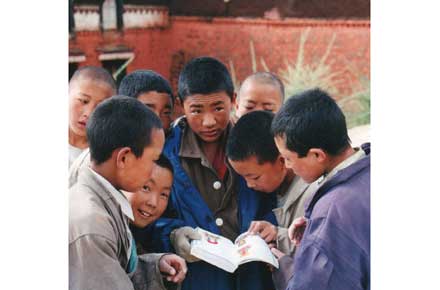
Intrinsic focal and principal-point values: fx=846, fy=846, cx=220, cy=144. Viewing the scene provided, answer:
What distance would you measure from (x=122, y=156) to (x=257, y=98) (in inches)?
23.0

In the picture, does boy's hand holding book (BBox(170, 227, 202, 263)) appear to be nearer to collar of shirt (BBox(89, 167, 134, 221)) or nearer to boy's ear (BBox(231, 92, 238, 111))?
collar of shirt (BBox(89, 167, 134, 221))

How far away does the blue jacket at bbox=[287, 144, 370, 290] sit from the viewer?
2980 mm

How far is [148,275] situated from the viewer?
10.9 feet

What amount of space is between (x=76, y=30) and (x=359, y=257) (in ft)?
4.81

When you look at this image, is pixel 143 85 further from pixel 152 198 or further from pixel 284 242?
pixel 284 242

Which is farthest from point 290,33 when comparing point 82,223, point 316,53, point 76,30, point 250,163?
point 82,223

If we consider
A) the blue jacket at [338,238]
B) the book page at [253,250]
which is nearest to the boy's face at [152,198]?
the book page at [253,250]

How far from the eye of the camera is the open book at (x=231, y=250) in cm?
325

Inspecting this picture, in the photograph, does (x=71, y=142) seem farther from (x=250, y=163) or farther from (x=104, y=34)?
(x=250, y=163)

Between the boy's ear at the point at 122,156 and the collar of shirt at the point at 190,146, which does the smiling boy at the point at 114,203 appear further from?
the collar of shirt at the point at 190,146

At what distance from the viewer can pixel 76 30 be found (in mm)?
3479

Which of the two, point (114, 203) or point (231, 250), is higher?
point (114, 203)

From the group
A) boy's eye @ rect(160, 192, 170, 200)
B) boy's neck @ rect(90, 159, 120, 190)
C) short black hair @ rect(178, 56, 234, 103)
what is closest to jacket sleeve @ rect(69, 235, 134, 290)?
boy's neck @ rect(90, 159, 120, 190)

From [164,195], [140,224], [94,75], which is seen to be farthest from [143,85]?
[140,224]
